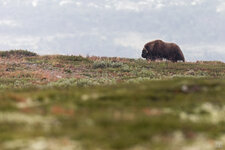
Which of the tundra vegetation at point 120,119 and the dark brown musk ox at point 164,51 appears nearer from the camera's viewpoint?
the tundra vegetation at point 120,119

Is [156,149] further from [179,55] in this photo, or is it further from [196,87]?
[179,55]

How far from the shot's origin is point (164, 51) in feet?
194

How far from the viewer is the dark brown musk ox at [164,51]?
5928 cm

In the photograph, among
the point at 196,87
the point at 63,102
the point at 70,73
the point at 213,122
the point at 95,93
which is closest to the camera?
the point at 213,122

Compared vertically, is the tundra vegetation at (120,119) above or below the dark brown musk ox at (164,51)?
below

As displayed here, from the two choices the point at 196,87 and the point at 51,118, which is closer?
the point at 51,118

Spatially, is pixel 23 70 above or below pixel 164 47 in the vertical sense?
below

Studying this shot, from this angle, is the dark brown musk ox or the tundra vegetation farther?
the dark brown musk ox

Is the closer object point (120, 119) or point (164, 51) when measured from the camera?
point (120, 119)

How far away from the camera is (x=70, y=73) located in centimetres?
4431

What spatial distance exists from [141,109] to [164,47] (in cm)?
4765

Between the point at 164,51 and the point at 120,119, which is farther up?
the point at 164,51

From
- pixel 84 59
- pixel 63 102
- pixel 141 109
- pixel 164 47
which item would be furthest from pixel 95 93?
pixel 164 47

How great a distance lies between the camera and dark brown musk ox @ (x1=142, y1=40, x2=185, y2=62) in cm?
5928
